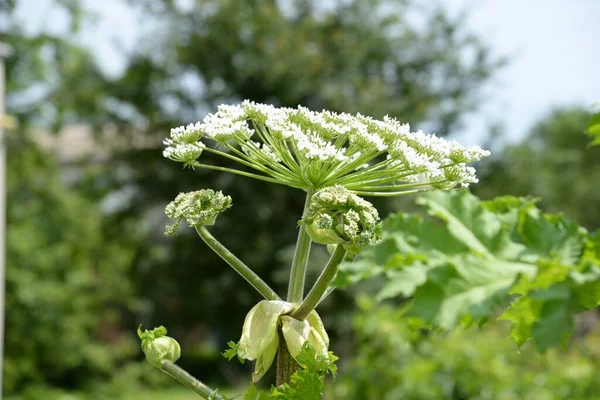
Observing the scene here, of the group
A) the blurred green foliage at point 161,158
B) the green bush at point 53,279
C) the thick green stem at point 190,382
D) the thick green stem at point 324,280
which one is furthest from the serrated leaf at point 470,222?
the green bush at point 53,279

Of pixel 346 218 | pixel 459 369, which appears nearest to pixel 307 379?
pixel 346 218

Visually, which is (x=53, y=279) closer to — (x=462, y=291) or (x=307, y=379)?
(x=307, y=379)

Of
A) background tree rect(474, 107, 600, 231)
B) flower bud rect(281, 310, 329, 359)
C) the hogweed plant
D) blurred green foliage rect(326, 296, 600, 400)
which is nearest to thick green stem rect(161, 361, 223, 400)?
the hogweed plant

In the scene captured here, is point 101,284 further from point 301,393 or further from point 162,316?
point 301,393

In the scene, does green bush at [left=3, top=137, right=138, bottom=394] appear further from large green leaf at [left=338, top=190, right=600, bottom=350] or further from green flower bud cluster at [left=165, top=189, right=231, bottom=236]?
large green leaf at [left=338, top=190, right=600, bottom=350]

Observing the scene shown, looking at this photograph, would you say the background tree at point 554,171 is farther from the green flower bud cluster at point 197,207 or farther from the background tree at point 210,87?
the green flower bud cluster at point 197,207

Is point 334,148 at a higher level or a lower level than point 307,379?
higher

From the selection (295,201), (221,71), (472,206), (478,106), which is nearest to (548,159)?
(478,106)
